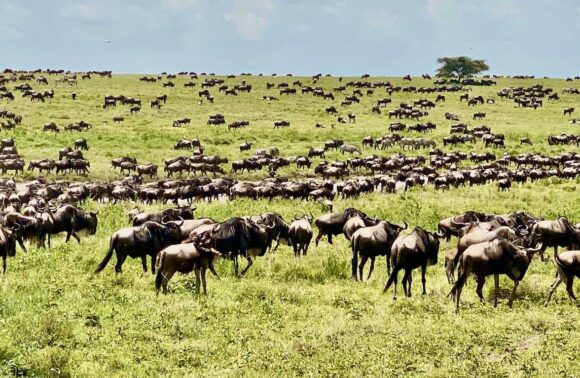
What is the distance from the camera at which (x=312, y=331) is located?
36.4ft

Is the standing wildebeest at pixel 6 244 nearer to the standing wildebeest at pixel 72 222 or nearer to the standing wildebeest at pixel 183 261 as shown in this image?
the standing wildebeest at pixel 72 222

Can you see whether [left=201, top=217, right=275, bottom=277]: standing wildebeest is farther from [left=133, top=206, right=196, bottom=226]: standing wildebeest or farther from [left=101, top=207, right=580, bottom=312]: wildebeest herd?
[left=133, top=206, right=196, bottom=226]: standing wildebeest

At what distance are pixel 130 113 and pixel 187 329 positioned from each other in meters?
59.2

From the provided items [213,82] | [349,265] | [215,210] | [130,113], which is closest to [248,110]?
[130,113]

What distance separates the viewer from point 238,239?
15969 millimetres

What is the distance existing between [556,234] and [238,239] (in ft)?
31.8

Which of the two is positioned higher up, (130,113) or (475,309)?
(130,113)

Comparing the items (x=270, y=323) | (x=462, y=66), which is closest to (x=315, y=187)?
(x=270, y=323)

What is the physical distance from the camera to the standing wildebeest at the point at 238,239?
51.5 feet

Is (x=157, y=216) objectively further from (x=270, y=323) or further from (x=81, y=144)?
(x=81, y=144)

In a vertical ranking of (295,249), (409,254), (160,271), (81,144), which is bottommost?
(295,249)

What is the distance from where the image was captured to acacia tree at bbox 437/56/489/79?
104m

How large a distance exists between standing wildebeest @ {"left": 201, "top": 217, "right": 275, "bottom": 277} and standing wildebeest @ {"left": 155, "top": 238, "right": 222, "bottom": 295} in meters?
1.94

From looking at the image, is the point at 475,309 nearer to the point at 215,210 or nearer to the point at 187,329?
the point at 187,329
